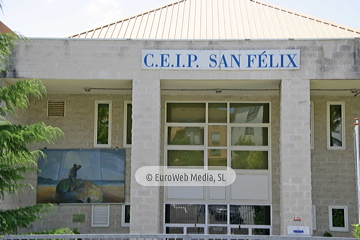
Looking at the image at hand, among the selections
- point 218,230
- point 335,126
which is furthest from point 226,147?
point 335,126

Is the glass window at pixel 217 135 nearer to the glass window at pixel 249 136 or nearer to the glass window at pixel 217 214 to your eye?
the glass window at pixel 249 136

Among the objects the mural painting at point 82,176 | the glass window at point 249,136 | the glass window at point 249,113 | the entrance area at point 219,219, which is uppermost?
the glass window at point 249,113

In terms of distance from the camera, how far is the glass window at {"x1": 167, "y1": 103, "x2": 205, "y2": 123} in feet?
48.2

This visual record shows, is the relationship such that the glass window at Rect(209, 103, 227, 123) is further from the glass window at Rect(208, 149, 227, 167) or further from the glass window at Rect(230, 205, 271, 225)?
the glass window at Rect(230, 205, 271, 225)

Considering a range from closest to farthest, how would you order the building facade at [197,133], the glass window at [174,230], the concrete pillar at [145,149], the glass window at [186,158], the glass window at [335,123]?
the concrete pillar at [145,149] → the building facade at [197,133] → the glass window at [174,230] → the glass window at [335,123] → the glass window at [186,158]

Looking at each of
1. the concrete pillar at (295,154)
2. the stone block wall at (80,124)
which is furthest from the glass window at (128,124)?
the concrete pillar at (295,154)

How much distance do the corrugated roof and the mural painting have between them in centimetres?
388

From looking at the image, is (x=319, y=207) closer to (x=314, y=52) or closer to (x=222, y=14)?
(x=314, y=52)

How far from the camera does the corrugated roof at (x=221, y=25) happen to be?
14.6m

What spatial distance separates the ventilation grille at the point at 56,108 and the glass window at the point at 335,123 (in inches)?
337

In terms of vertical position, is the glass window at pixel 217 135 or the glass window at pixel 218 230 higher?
the glass window at pixel 217 135

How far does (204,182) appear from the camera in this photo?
14.4m

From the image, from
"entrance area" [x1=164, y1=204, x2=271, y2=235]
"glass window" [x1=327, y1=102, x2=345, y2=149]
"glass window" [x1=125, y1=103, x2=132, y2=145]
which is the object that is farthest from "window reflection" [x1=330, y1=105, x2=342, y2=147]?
"glass window" [x1=125, y1=103, x2=132, y2=145]

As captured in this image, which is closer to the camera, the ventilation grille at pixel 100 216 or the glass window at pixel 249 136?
the ventilation grille at pixel 100 216
